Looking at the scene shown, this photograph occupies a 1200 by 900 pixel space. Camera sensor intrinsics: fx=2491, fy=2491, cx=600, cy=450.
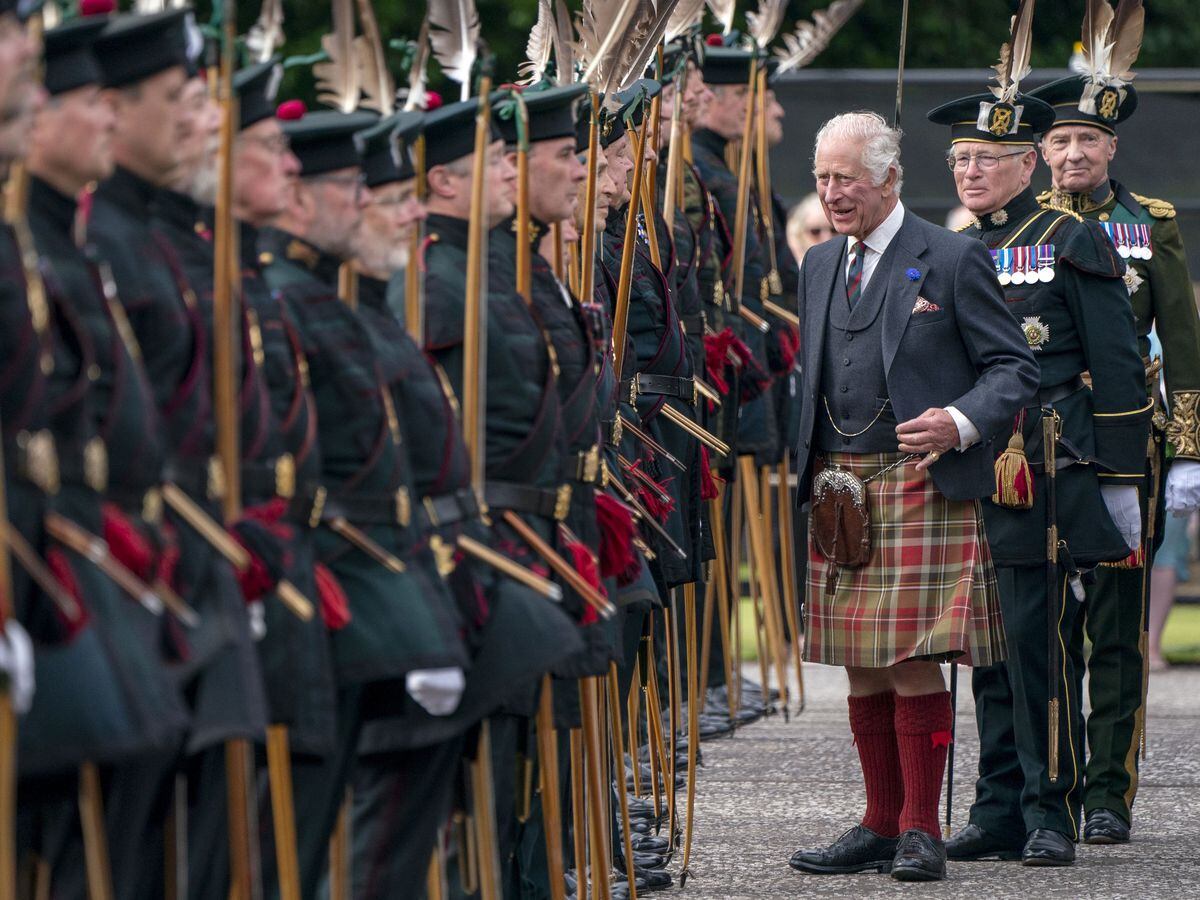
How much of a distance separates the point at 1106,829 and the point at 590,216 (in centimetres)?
242

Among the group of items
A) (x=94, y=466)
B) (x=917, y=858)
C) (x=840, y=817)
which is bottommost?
(x=840, y=817)

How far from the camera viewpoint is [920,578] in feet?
20.1

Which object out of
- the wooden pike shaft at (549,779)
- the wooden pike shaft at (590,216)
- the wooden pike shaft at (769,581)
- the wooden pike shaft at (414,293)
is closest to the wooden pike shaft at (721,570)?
the wooden pike shaft at (769,581)

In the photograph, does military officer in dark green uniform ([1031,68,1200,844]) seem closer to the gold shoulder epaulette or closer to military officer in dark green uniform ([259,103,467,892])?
the gold shoulder epaulette

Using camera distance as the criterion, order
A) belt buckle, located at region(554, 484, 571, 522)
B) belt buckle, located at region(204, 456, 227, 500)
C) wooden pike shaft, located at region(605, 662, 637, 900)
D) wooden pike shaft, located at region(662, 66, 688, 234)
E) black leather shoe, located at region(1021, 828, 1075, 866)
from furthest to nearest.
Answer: wooden pike shaft, located at region(662, 66, 688, 234), black leather shoe, located at region(1021, 828, 1075, 866), wooden pike shaft, located at region(605, 662, 637, 900), belt buckle, located at region(554, 484, 571, 522), belt buckle, located at region(204, 456, 227, 500)

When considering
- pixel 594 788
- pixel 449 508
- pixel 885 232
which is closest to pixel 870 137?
pixel 885 232

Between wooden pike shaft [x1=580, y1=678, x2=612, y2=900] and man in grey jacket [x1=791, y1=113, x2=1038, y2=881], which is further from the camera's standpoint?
man in grey jacket [x1=791, y1=113, x2=1038, y2=881]

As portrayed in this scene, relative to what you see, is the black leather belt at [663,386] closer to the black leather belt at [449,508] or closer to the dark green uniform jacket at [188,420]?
the black leather belt at [449,508]

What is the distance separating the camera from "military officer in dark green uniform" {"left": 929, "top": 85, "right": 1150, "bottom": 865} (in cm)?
656

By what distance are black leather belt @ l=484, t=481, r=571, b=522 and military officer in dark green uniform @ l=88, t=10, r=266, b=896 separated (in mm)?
1085

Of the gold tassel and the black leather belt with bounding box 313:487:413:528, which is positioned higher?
the black leather belt with bounding box 313:487:413:528

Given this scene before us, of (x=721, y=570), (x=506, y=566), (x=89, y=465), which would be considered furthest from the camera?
(x=721, y=570)

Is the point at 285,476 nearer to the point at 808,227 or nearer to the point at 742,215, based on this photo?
the point at 742,215

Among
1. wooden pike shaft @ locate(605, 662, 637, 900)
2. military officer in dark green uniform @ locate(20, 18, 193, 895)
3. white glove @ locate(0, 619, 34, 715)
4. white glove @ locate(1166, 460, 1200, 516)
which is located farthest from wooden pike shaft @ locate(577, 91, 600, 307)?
white glove @ locate(0, 619, 34, 715)
